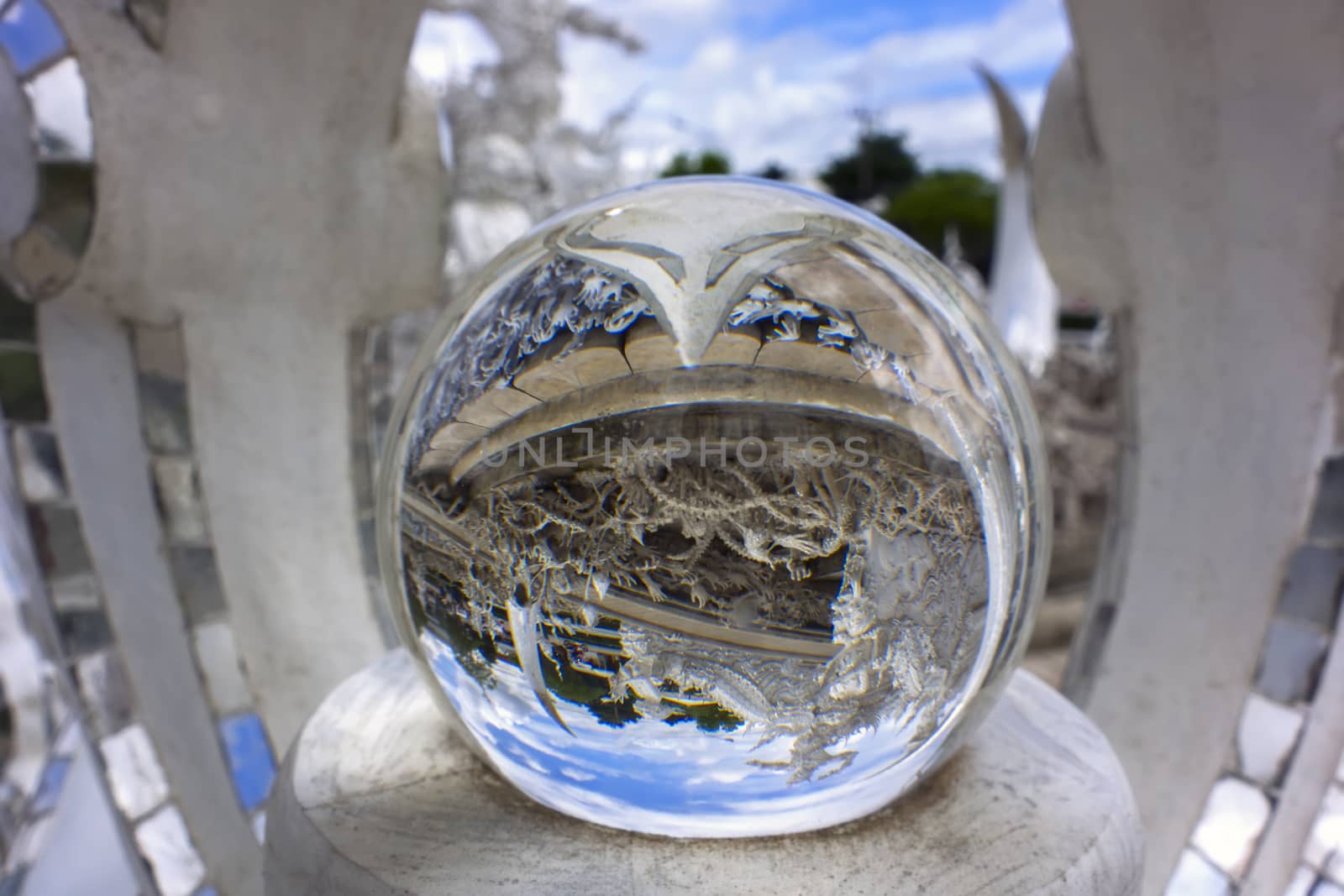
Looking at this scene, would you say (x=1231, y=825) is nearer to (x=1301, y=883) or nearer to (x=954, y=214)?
(x=1301, y=883)

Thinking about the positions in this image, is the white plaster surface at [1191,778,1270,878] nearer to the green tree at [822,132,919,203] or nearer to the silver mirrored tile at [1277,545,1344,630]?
the silver mirrored tile at [1277,545,1344,630]

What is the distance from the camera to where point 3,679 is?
220 centimetres

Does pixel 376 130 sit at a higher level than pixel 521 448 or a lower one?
higher

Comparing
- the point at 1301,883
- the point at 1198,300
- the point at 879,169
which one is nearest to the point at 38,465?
the point at 1198,300

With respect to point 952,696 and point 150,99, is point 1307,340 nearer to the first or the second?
point 952,696

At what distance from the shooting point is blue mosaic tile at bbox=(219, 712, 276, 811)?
192 centimetres

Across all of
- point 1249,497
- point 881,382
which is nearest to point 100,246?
point 881,382

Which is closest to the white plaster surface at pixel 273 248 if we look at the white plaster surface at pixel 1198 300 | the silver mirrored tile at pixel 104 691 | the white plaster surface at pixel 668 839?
the silver mirrored tile at pixel 104 691

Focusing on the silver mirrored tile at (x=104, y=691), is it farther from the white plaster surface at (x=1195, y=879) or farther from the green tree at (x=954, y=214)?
the green tree at (x=954, y=214)

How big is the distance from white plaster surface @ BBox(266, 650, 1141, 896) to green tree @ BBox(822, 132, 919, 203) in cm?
2283

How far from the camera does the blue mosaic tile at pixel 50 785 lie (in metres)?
2.04

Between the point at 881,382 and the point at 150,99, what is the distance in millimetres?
1480

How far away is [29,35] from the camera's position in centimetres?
155

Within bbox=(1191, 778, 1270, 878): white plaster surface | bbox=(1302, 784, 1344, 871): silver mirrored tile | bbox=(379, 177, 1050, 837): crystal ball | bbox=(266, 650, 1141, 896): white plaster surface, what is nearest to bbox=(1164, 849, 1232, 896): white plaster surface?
bbox=(1191, 778, 1270, 878): white plaster surface
